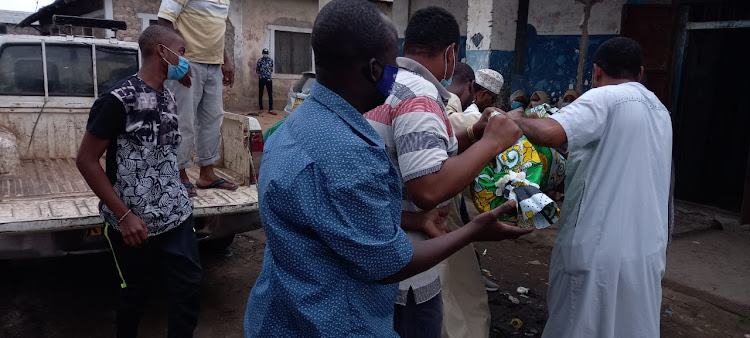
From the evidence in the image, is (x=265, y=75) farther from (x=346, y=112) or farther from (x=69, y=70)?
(x=346, y=112)

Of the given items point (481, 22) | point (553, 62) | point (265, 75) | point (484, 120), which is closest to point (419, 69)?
point (484, 120)

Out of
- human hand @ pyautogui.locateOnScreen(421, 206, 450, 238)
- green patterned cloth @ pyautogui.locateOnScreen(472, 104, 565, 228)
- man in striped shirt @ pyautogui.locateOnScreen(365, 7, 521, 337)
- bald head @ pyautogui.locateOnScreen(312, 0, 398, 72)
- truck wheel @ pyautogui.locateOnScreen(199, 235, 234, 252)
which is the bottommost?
truck wheel @ pyautogui.locateOnScreen(199, 235, 234, 252)

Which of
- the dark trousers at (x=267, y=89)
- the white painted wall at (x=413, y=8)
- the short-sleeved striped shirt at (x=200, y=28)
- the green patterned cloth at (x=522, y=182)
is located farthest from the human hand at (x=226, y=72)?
the dark trousers at (x=267, y=89)

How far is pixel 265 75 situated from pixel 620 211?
1386 cm

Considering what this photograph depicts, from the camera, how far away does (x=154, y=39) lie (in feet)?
9.10

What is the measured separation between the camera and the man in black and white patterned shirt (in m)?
2.55

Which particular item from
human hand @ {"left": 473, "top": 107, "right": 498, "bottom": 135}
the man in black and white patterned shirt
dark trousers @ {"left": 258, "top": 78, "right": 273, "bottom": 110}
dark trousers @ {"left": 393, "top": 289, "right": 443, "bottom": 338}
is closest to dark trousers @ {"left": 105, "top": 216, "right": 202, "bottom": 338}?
the man in black and white patterned shirt

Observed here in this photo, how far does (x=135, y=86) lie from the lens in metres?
2.66

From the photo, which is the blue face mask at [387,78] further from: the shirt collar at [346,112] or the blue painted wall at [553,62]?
the blue painted wall at [553,62]

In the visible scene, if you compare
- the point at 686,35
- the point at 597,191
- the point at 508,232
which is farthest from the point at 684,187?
the point at 508,232

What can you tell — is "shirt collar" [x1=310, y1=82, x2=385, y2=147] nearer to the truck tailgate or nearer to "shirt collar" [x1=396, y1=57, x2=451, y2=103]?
"shirt collar" [x1=396, y1=57, x2=451, y2=103]

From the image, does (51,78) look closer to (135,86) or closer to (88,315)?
(88,315)

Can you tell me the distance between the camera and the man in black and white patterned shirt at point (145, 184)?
2.55m

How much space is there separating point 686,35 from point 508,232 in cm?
642
